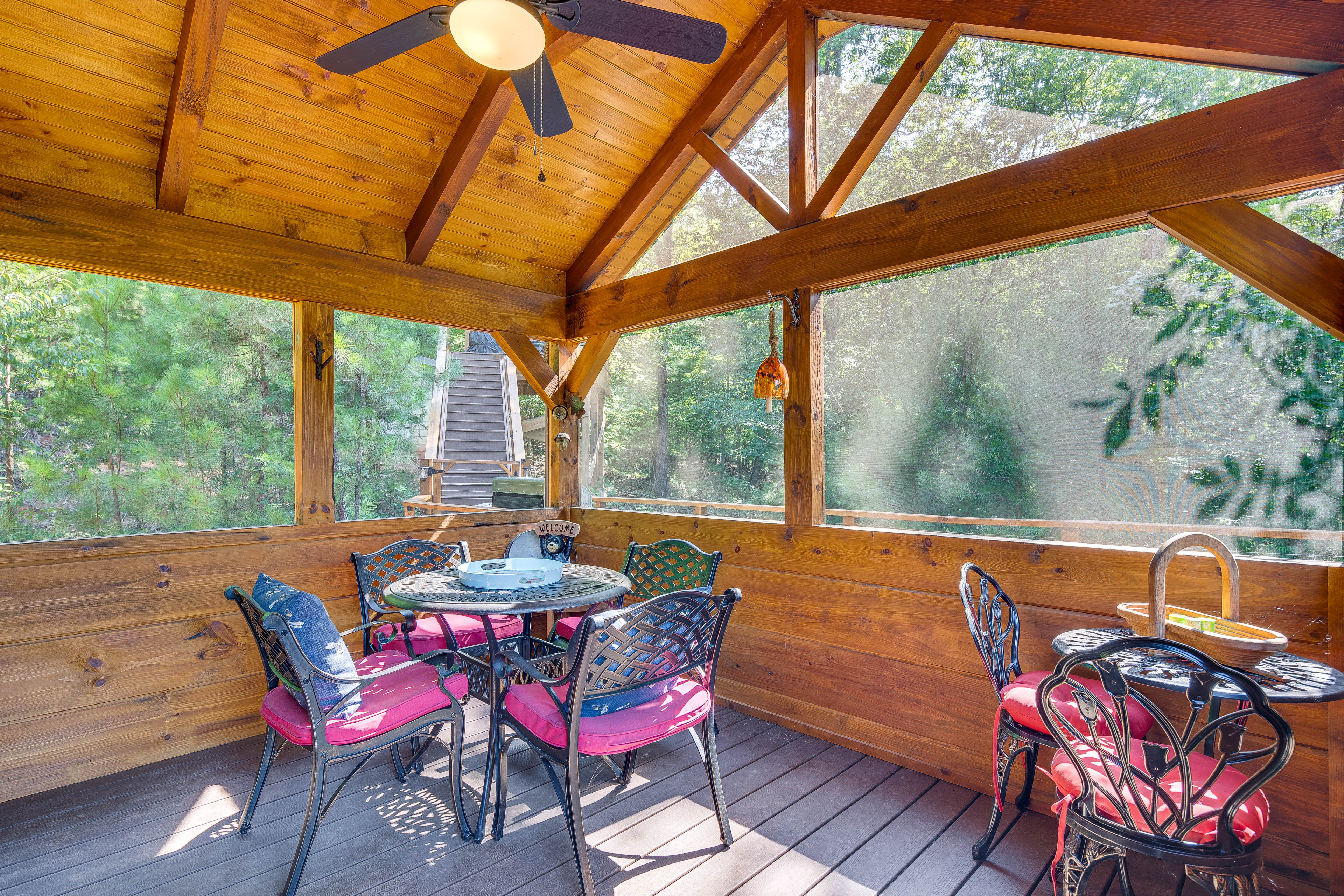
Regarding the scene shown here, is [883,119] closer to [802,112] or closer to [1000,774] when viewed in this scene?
[802,112]

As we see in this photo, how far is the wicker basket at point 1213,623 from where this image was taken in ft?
4.95

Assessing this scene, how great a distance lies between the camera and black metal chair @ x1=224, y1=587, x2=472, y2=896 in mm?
1812

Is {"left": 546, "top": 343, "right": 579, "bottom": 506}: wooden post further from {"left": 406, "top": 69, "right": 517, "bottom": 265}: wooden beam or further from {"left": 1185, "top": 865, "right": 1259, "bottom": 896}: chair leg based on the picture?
{"left": 1185, "top": 865, "right": 1259, "bottom": 896}: chair leg

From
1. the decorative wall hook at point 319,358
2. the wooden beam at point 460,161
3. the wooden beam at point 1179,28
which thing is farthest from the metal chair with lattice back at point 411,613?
the wooden beam at point 1179,28

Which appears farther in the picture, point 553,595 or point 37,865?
point 553,595

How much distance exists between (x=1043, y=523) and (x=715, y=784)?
2962mm

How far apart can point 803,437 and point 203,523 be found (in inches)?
146

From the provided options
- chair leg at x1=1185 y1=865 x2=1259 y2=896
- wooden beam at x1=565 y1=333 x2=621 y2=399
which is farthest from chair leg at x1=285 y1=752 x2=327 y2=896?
wooden beam at x1=565 y1=333 x2=621 y2=399

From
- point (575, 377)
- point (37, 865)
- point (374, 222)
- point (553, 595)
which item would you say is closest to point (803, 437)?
point (553, 595)

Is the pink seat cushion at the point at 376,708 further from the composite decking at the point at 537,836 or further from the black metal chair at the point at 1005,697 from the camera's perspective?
the black metal chair at the point at 1005,697

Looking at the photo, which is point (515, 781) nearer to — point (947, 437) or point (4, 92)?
point (4, 92)

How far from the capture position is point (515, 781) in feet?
8.48

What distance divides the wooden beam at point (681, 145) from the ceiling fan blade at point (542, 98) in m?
1.54

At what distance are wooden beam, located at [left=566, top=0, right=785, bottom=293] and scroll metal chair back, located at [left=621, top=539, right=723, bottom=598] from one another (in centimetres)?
213
